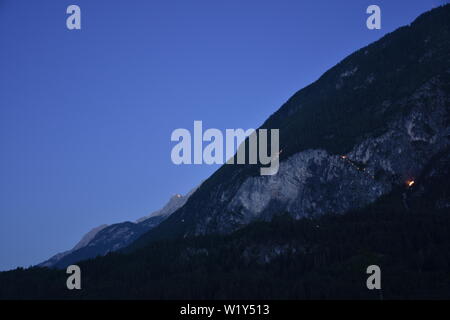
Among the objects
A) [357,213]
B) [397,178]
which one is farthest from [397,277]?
[397,178]

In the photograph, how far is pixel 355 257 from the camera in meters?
140

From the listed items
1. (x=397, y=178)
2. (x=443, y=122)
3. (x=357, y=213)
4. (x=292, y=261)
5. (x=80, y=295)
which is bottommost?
(x=80, y=295)

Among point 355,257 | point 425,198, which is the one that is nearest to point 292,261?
point 355,257

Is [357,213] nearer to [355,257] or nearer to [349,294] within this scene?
[355,257]

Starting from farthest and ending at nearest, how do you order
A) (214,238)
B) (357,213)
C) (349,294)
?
1. (214,238)
2. (357,213)
3. (349,294)

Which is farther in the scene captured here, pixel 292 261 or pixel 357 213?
pixel 357 213
